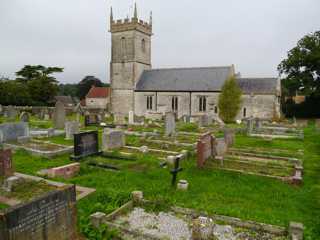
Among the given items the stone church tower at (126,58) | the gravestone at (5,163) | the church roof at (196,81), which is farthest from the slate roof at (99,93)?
the gravestone at (5,163)

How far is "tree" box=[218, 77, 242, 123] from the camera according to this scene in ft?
87.9

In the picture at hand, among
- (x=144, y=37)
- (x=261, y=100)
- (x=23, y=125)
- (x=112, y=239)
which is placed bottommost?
(x=112, y=239)

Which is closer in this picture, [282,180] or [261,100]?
[282,180]

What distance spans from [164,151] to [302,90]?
31405 millimetres

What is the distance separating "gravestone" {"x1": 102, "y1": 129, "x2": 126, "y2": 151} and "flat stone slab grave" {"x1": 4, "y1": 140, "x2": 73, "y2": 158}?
5.09 ft

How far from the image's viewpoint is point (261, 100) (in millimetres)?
29438

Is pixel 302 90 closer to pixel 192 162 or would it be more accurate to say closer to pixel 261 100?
pixel 261 100

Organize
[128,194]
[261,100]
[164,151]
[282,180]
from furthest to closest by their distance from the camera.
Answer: [261,100] < [164,151] < [282,180] < [128,194]

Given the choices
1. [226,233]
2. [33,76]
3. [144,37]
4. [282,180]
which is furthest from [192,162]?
[33,76]

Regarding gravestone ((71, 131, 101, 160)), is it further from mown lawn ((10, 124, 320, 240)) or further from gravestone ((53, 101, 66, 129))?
gravestone ((53, 101, 66, 129))

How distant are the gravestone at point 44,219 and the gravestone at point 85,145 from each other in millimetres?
5823

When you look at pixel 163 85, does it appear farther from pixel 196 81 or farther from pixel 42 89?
pixel 42 89

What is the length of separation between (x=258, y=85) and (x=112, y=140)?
23.5 metres

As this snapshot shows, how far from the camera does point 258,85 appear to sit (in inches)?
1206
